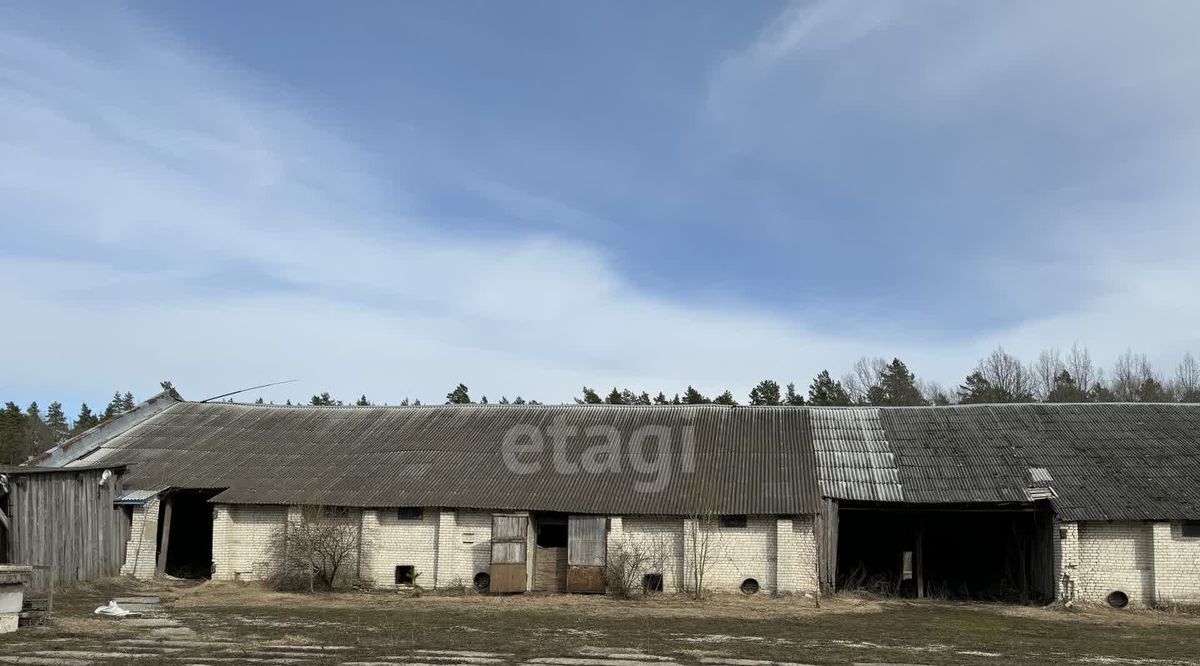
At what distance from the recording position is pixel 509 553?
2289 centimetres

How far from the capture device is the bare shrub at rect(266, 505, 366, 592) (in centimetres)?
2281

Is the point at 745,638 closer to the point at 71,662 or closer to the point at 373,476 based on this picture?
the point at 71,662

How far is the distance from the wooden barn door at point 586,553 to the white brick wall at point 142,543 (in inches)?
433

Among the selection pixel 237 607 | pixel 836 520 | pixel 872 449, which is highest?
pixel 872 449

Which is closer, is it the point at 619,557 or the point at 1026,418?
the point at 619,557

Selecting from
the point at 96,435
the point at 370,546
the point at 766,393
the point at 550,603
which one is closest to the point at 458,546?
the point at 370,546

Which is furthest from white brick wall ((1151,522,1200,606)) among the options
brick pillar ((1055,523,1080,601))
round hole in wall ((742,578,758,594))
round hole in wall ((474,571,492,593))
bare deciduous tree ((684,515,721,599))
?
round hole in wall ((474,571,492,593))

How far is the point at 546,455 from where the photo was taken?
2638 centimetres

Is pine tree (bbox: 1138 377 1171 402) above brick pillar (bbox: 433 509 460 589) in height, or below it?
above

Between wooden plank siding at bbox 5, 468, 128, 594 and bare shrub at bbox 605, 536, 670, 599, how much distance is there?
1195 centimetres

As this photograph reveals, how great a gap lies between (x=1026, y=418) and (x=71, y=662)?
2370 cm

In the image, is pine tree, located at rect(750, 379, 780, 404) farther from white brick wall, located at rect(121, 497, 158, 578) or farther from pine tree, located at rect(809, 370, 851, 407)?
white brick wall, located at rect(121, 497, 158, 578)

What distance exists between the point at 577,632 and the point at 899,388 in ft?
178

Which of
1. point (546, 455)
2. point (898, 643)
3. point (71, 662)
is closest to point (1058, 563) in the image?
point (898, 643)
